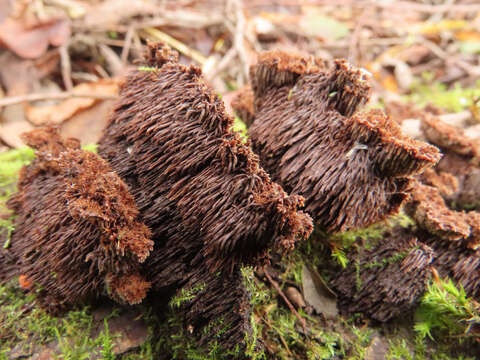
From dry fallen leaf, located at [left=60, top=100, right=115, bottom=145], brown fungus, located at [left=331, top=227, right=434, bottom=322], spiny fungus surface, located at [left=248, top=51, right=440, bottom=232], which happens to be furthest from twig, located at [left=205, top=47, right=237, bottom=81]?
brown fungus, located at [left=331, top=227, right=434, bottom=322]

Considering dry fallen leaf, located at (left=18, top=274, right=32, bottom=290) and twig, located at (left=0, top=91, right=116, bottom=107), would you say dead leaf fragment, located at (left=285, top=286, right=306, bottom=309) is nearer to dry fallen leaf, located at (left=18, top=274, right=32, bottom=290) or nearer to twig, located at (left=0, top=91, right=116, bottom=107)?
dry fallen leaf, located at (left=18, top=274, right=32, bottom=290)

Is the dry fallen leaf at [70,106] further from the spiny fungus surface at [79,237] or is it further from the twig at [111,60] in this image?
the spiny fungus surface at [79,237]

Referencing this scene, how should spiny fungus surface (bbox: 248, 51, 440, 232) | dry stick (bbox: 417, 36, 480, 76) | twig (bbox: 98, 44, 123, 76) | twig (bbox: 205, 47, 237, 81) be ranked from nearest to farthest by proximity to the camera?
spiny fungus surface (bbox: 248, 51, 440, 232) → twig (bbox: 205, 47, 237, 81) → twig (bbox: 98, 44, 123, 76) → dry stick (bbox: 417, 36, 480, 76)

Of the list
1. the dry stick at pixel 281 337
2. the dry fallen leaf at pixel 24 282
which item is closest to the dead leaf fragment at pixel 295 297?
the dry stick at pixel 281 337

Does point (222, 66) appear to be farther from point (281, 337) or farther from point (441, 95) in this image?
point (281, 337)

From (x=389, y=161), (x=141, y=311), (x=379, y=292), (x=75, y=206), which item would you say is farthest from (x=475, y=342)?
(x=75, y=206)

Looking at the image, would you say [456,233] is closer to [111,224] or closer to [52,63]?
[111,224]
